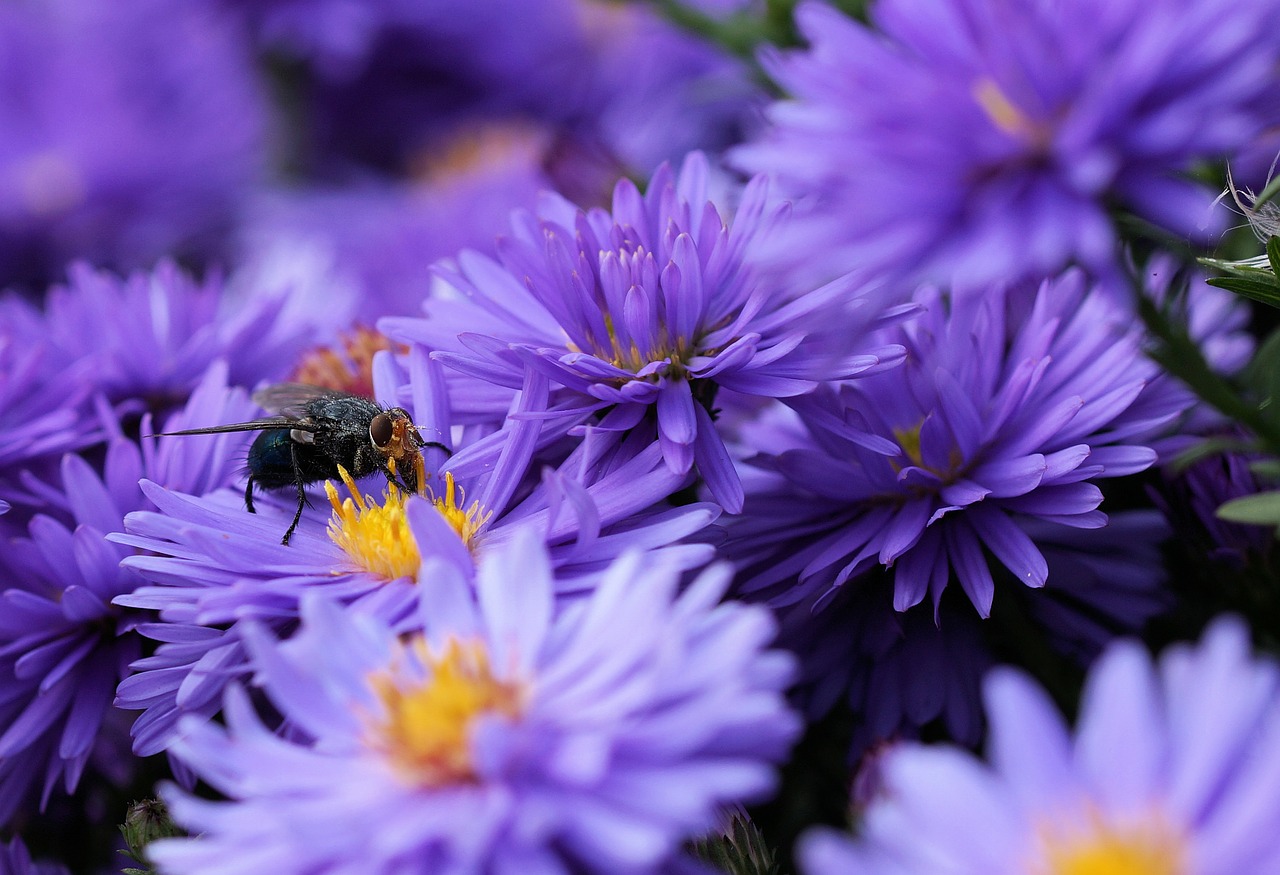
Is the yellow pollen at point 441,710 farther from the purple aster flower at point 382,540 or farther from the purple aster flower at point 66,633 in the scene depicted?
the purple aster flower at point 66,633

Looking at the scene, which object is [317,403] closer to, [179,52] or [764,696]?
[764,696]

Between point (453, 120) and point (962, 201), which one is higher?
point (453, 120)

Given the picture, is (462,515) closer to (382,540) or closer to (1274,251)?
(382,540)

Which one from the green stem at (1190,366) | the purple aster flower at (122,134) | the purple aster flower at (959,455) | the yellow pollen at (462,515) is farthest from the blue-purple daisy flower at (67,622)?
the purple aster flower at (122,134)

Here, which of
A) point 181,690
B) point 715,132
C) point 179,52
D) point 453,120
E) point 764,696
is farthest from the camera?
point 453,120

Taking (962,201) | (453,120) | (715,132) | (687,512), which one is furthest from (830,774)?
(453,120)
